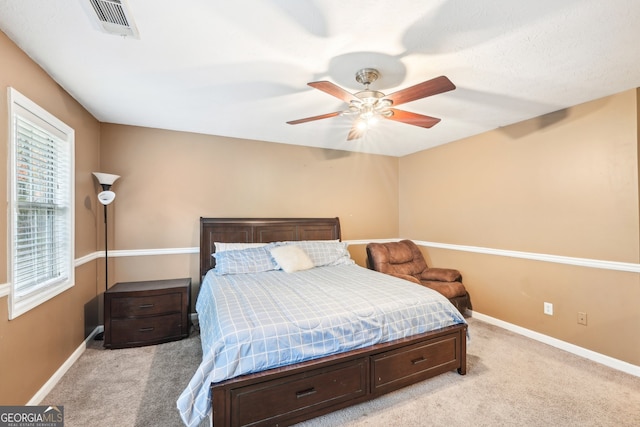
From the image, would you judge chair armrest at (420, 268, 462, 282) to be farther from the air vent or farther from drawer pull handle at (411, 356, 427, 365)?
the air vent

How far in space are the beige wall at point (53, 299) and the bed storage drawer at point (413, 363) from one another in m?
2.40

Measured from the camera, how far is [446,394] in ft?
7.08

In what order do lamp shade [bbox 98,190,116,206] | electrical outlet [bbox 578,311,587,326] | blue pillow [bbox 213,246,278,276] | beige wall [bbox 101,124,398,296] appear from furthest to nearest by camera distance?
1. beige wall [bbox 101,124,398,296]
2. blue pillow [bbox 213,246,278,276]
3. lamp shade [bbox 98,190,116,206]
4. electrical outlet [bbox 578,311,587,326]

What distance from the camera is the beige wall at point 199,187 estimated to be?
3393 millimetres

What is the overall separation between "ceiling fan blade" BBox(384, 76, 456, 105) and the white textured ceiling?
26cm

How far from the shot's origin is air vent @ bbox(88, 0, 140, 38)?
1438mm

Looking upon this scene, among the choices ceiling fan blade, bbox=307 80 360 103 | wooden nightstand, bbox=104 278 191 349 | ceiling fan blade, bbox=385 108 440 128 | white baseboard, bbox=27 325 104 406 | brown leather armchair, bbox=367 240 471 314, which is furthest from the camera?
brown leather armchair, bbox=367 240 471 314

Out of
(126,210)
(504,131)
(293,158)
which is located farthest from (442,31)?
(126,210)

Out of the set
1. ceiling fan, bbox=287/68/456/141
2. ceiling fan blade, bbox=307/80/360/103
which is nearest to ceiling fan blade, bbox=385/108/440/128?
ceiling fan, bbox=287/68/456/141

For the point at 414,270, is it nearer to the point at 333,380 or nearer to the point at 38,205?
the point at 333,380

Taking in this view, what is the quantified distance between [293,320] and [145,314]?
203cm

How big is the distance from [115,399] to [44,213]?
1.58 metres

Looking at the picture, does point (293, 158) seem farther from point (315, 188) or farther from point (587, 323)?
point (587, 323)

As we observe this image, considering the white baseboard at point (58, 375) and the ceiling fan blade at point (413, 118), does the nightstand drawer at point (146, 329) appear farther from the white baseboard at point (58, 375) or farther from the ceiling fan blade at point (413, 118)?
the ceiling fan blade at point (413, 118)
